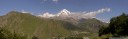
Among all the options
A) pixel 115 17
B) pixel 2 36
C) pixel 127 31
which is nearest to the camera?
pixel 2 36

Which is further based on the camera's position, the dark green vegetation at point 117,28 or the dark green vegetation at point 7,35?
the dark green vegetation at point 117,28

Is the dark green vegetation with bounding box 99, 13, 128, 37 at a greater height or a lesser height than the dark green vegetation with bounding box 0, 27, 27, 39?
greater

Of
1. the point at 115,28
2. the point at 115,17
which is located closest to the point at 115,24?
the point at 115,28

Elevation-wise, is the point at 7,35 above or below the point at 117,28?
below

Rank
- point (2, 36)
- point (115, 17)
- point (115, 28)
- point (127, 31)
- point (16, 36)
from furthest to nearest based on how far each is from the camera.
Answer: point (115, 17), point (115, 28), point (127, 31), point (16, 36), point (2, 36)

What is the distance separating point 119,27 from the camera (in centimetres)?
12062

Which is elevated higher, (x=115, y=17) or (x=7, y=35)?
(x=115, y=17)

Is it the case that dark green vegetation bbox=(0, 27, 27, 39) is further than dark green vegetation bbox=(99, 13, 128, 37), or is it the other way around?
dark green vegetation bbox=(99, 13, 128, 37)

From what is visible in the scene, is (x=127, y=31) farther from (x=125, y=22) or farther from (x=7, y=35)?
(x=7, y=35)

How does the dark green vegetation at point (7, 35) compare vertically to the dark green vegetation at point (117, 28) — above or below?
below

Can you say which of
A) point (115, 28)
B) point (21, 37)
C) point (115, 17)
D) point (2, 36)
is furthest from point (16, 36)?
point (115, 17)

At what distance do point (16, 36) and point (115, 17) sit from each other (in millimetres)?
102123

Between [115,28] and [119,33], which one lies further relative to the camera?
[115,28]

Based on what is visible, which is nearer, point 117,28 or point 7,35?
point 7,35
